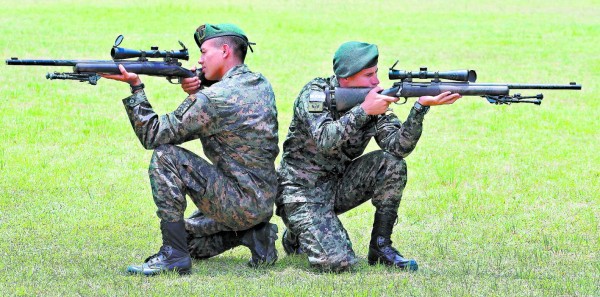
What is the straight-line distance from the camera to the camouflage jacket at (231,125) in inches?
361

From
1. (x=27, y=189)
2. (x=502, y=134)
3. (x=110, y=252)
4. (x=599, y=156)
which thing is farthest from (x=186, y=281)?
(x=502, y=134)

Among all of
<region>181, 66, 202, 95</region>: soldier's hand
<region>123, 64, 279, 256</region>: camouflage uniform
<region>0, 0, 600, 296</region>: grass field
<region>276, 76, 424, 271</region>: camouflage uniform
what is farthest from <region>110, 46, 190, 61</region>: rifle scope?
<region>0, 0, 600, 296</region>: grass field

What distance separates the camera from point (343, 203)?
10.2 m

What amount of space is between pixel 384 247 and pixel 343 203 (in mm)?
646

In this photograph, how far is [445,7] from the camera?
37.4 meters

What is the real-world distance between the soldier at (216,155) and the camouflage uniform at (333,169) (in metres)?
0.33

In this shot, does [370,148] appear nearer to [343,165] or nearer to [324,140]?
[343,165]

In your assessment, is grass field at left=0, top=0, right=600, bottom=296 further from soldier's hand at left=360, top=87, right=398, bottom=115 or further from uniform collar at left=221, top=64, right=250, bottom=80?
uniform collar at left=221, top=64, right=250, bottom=80

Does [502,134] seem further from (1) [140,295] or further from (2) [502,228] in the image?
(1) [140,295]

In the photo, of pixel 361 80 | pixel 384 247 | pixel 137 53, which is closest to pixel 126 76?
pixel 137 53

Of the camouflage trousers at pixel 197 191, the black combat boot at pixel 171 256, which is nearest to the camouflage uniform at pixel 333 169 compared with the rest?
the camouflage trousers at pixel 197 191

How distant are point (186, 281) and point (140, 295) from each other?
0.60 m

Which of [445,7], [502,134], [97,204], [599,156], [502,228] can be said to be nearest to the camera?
[502,228]

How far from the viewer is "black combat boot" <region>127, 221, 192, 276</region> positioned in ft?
30.1
